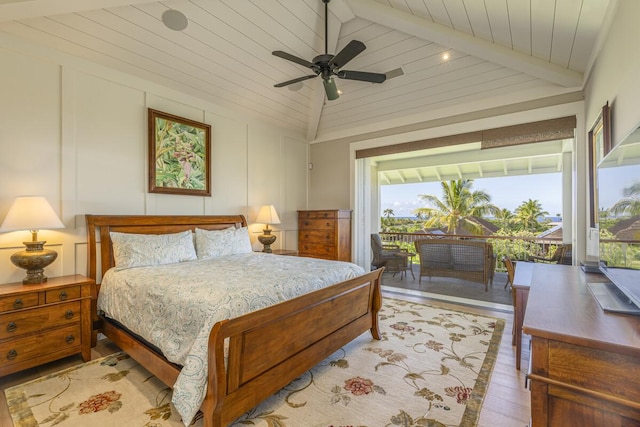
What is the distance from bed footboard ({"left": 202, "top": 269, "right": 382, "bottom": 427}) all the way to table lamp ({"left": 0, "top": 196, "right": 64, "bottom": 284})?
2.08 m

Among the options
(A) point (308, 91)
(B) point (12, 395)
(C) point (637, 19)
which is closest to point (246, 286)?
(B) point (12, 395)

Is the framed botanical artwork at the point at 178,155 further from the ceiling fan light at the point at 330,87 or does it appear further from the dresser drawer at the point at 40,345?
the ceiling fan light at the point at 330,87

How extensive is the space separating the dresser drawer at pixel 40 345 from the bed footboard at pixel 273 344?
5.71 feet

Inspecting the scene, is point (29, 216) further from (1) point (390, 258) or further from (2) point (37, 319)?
(1) point (390, 258)

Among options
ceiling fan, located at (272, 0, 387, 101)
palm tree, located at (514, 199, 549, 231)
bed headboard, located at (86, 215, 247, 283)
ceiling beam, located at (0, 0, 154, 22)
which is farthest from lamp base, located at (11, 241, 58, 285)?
palm tree, located at (514, 199, 549, 231)

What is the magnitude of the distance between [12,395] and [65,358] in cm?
60

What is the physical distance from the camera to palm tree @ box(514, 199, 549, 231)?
26.5ft

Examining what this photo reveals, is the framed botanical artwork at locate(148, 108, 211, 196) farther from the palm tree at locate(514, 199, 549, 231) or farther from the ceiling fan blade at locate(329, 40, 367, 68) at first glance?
the palm tree at locate(514, 199, 549, 231)

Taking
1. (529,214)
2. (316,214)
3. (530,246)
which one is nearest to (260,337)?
(316,214)

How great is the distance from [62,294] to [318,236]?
11.4ft

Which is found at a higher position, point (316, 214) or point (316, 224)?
point (316, 214)

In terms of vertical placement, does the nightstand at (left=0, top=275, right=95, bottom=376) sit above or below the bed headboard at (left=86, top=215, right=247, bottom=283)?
below

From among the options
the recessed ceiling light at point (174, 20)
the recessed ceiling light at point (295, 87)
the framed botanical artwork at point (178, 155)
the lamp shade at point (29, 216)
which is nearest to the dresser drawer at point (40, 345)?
the lamp shade at point (29, 216)

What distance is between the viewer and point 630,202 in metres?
1.32
